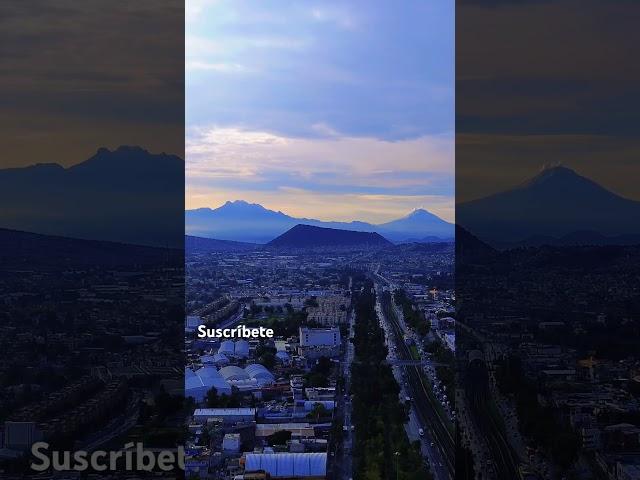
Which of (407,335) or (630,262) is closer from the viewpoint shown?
(630,262)

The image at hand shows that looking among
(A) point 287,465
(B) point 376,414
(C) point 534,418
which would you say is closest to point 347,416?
(B) point 376,414

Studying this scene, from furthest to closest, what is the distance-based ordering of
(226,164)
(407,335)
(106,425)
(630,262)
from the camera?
(226,164) → (407,335) → (630,262) → (106,425)

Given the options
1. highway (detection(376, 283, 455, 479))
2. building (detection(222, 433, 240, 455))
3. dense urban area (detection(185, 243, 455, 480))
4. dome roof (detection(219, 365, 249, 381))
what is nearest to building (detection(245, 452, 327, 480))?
dense urban area (detection(185, 243, 455, 480))

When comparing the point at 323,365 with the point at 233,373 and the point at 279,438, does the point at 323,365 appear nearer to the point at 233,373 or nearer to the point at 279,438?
the point at 233,373

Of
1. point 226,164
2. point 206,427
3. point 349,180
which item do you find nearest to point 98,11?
point 226,164

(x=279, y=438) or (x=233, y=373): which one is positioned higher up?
(x=233, y=373)

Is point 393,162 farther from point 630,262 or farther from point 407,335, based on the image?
point 630,262

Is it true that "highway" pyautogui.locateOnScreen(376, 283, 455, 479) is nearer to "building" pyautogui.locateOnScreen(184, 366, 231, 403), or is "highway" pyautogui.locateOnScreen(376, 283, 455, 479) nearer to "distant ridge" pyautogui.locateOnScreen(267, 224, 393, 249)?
"distant ridge" pyautogui.locateOnScreen(267, 224, 393, 249)
